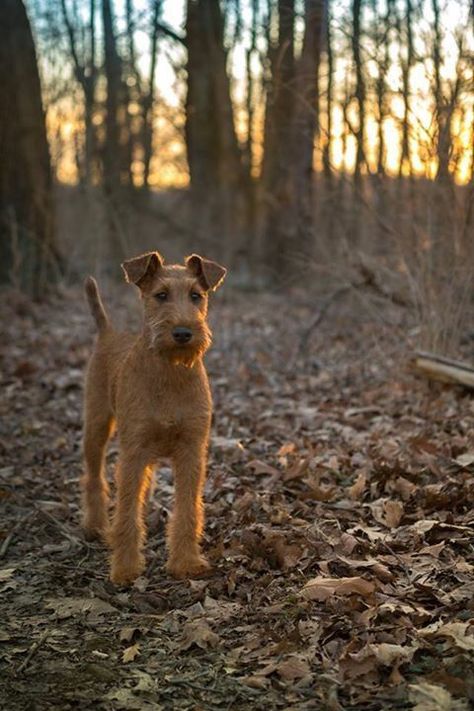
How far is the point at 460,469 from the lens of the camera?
519 cm

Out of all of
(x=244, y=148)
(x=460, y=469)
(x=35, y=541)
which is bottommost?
(x=35, y=541)

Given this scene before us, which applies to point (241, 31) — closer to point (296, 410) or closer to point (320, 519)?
point (296, 410)

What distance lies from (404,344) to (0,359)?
5.06m

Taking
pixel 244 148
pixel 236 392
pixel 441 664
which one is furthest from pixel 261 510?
pixel 244 148

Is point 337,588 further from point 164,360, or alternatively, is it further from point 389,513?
point 164,360

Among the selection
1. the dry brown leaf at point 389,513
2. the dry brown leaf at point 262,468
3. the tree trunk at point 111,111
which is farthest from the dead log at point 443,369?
the tree trunk at point 111,111

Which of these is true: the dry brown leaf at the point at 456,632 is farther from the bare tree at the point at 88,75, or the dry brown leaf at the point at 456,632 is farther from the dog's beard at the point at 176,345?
the bare tree at the point at 88,75

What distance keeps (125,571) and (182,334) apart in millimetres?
1383

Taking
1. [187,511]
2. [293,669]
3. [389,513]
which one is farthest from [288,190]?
[293,669]

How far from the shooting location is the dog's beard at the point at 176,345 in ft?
13.0

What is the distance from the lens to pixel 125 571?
4246 millimetres

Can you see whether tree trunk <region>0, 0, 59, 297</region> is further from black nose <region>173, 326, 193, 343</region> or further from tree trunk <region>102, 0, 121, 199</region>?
black nose <region>173, 326, 193, 343</region>

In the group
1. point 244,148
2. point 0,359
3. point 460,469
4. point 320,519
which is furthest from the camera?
point 244,148

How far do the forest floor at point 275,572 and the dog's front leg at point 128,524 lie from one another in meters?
0.10
